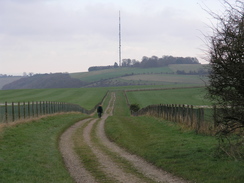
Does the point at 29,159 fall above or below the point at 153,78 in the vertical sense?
above

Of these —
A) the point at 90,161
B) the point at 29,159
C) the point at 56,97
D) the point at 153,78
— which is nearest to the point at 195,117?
the point at 90,161

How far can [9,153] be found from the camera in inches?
567

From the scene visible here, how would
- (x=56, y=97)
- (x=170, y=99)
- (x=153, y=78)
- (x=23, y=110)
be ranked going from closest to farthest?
(x=23, y=110) < (x=170, y=99) < (x=56, y=97) < (x=153, y=78)

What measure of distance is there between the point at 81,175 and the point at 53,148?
5484 mm

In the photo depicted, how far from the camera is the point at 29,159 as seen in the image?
13445 mm

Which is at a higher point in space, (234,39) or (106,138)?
(234,39)

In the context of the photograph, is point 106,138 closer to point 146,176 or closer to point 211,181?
point 146,176

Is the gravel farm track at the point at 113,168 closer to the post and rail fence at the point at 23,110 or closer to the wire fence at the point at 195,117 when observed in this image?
the wire fence at the point at 195,117

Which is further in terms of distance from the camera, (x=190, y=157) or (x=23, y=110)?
(x=23, y=110)

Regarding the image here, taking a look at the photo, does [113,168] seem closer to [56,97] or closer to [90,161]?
[90,161]

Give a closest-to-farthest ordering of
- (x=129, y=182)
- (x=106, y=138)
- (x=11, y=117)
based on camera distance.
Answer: (x=129, y=182), (x=106, y=138), (x=11, y=117)

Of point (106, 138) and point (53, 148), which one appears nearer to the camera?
point (53, 148)

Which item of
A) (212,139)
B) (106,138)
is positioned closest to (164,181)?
(212,139)

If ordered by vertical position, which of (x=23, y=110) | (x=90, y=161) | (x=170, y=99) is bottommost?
(x=170, y=99)
